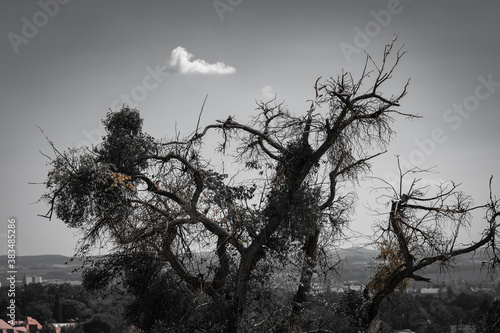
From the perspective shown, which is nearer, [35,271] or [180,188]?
[180,188]

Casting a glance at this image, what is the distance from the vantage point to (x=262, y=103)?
9609 mm

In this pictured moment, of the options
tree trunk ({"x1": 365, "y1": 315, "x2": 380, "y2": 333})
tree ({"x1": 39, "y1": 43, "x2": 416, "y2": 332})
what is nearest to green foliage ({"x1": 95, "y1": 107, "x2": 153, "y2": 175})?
tree ({"x1": 39, "y1": 43, "x2": 416, "y2": 332})

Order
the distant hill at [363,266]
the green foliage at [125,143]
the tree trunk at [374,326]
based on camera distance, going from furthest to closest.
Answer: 1. the green foliage at [125,143]
2. the tree trunk at [374,326]
3. the distant hill at [363,266]

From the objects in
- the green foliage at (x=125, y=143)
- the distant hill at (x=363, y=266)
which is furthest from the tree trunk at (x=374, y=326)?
the green foliage at (x=125, y=143)

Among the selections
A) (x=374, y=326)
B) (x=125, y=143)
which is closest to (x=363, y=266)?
(x=374, y=326)

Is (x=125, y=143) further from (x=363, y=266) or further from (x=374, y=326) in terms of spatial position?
(x=363, y=266)

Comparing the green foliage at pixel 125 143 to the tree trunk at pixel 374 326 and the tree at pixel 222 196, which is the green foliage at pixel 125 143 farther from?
the tree trunk at pixel 374 326

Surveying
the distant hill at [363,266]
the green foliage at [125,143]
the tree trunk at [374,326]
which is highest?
the green foliage at [125,143]

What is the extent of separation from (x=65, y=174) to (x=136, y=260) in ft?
7.95

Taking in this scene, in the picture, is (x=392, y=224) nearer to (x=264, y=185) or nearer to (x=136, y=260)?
(x=264, y=185)

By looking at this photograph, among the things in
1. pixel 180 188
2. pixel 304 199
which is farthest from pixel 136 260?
pixel 304 199

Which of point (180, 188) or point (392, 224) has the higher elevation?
point (180, 188)

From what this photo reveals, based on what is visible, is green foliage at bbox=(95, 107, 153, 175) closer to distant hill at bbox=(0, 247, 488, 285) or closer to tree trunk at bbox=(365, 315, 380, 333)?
distant hill at bbox=(0, 247, 488, 285)

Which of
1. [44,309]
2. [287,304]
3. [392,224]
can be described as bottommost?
[44,309]
